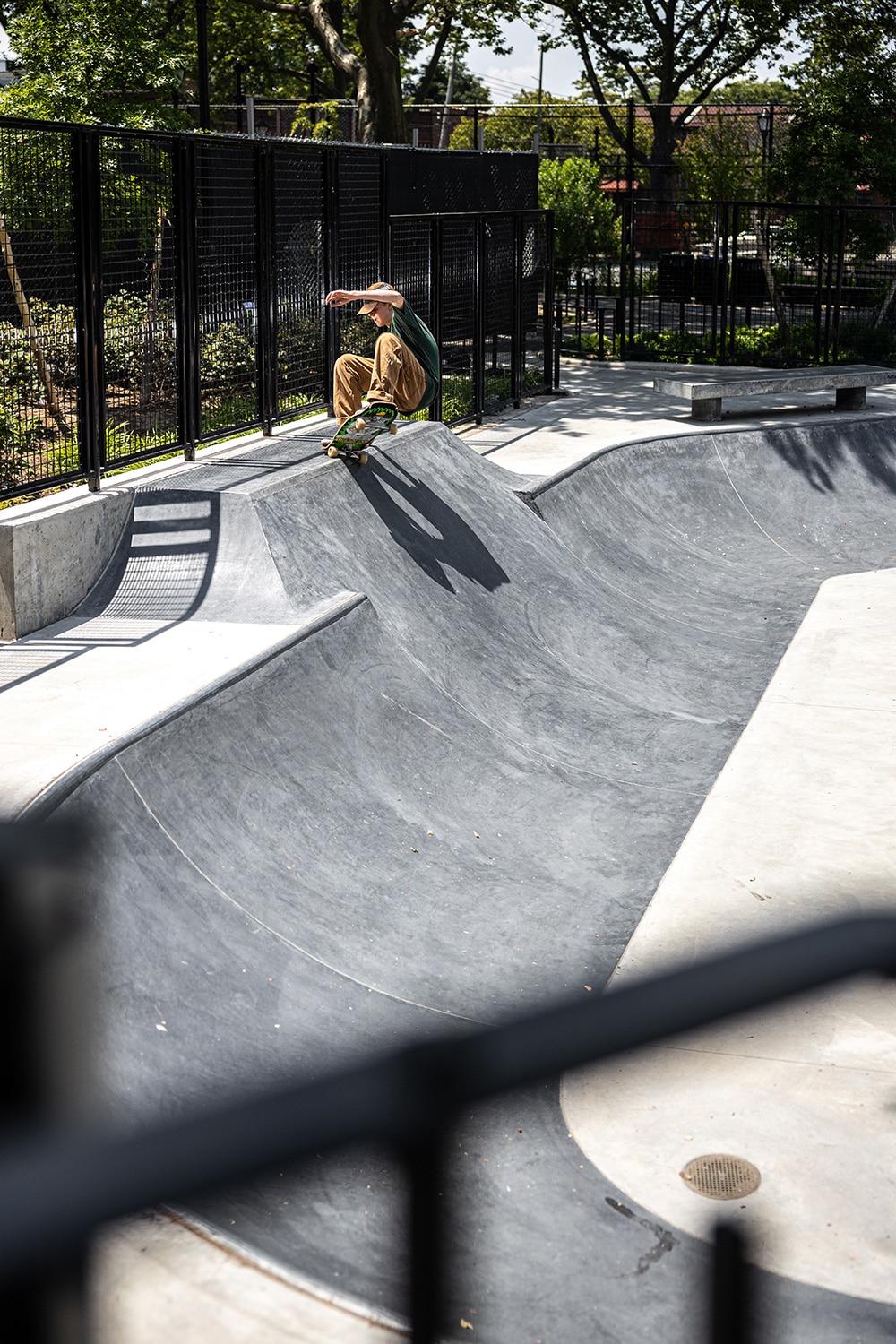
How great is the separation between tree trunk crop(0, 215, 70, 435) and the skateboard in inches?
84.5

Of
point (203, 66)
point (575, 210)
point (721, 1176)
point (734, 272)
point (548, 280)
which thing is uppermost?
point (203, 66)

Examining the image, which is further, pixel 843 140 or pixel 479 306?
pixel 843 140

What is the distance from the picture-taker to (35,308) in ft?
26.7

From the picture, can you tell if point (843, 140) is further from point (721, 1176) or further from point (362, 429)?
point (721, 1176)

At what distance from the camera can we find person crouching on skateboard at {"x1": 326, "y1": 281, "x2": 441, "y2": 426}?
9797mm

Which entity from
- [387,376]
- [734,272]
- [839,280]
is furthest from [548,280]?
[387,376]

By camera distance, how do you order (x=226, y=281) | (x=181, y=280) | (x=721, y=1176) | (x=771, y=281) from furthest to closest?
(x=771, y=281)
(x=226, y=281)
(x=181, y=280)
(x=721, y=1176)

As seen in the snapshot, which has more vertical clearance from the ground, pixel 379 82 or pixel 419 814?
pixel 379 82

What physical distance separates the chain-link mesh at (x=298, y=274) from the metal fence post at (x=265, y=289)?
0.60 feet

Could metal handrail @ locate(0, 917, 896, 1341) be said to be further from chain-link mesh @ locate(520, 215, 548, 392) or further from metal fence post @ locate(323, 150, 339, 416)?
chain-link mesh @ locate(520, 215, 548, 392)

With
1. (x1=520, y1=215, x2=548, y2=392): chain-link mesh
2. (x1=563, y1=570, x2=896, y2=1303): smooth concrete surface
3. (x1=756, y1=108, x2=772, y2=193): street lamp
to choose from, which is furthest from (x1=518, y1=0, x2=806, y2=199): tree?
(x1=563, y1=570, x2=896, y2=1303): smooth concrete surface

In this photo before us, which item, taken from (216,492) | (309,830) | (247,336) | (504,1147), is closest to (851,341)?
(247,336)

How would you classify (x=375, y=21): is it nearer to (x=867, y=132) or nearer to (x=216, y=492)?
(x=867, y=132)

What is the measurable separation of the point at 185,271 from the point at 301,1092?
9866mm
